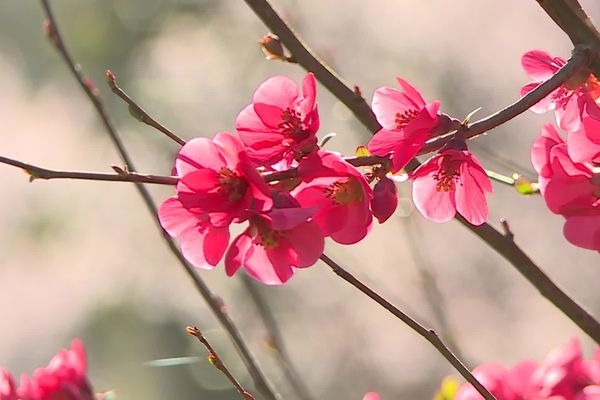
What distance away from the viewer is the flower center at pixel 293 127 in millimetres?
527

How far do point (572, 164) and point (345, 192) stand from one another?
157 mm

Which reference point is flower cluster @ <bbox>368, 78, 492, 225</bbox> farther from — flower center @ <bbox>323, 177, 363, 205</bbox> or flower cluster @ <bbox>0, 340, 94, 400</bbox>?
flower cluster @ <bbox>0, 340, 94, 400</bbox>

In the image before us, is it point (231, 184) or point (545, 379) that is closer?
point (231, 184)

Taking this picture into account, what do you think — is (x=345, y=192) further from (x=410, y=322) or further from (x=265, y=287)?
(x=265, y=287)

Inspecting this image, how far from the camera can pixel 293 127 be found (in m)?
0.53

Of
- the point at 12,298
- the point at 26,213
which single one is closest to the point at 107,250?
the point at 26,213

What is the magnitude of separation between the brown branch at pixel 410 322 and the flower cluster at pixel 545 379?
0.25 metres

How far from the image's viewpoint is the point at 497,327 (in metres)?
3.05

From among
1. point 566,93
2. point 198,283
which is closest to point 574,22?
point 566,93

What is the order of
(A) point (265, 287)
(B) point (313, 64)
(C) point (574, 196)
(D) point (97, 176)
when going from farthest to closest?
(A) point (265, 287) < (B) point (313, 64) < (C) point (574, 196) < (D) point (97, 176)

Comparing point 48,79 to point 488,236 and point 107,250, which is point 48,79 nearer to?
point 107,250

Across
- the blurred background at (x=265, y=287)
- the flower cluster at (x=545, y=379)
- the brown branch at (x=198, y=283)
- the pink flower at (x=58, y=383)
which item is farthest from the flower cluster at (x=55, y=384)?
the blurred background at (x=265, y=287)

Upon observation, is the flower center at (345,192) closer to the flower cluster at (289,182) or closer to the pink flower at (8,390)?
the flower cluster at (289,182)

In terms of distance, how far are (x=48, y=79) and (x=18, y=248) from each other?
1.99 ft
